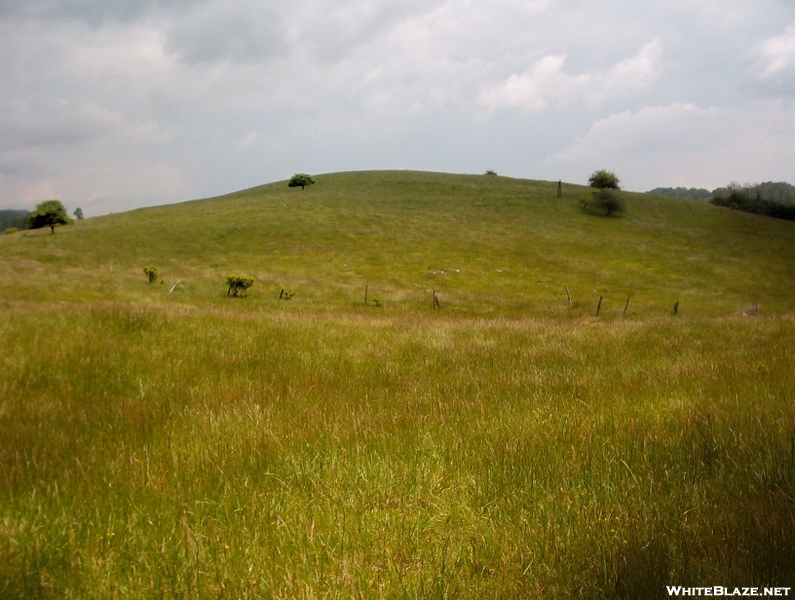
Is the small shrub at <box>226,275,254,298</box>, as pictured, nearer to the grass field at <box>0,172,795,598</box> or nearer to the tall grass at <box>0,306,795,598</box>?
the grass field at <box>0,172,795,598</box>

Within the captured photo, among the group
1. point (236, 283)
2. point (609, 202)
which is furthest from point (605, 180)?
point (236, 283)

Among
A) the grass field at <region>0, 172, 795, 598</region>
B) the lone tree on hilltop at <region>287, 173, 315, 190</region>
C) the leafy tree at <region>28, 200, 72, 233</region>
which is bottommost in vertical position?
the grass field at <region>0, 172, 795, 598</region>

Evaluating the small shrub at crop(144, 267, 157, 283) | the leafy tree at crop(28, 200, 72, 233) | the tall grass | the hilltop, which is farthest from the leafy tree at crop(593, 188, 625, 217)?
the leafy tree at crop(28, 200, 72, 233)

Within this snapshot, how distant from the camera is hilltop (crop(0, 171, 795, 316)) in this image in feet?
121

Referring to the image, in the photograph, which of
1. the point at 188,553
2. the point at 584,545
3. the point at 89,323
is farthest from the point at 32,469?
the point at 89,323

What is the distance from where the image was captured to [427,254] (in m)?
52.8

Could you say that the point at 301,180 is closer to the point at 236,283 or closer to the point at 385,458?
the point at 236,283

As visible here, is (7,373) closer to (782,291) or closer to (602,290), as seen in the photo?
(602,290)

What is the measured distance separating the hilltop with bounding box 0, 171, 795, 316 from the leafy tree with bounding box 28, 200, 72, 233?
1860 mm

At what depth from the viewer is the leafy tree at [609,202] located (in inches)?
3051

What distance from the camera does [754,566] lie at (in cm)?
222

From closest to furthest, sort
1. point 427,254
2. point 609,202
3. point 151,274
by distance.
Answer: point 151,274 < point 427,254 < point 609,202

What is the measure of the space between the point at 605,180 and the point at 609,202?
58.4ft

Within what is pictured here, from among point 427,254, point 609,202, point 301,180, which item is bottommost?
point 427,254
